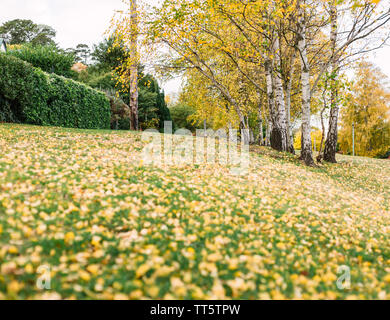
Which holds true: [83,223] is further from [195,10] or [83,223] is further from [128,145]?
[195,10]

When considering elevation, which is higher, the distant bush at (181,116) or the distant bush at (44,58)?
the distant bush at (44,58)

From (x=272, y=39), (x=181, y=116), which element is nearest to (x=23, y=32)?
(x=181, y=116)

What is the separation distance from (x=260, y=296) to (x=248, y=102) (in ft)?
79.4

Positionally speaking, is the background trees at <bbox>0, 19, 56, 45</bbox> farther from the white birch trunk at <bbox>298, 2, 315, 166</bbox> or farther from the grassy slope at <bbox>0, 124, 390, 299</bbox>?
the grassy slope at <bbox>0, 124, 390, 299</bbox>

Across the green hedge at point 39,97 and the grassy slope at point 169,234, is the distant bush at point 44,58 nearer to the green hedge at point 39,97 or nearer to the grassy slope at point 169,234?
the green hedge at point 39,97

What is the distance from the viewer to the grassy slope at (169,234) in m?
2.71

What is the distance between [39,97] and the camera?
1304cm

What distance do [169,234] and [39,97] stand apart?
1274cm

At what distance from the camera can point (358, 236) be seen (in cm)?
488

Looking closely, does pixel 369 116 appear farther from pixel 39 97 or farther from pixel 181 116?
pixel 39 97

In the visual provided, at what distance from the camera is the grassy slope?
2.71 m

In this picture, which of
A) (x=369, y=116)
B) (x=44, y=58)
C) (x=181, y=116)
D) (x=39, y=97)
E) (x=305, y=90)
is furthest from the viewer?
(x=181, y=116)

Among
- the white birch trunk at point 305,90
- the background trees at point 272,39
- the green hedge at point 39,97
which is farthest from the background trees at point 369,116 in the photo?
the green hedge at point 39,97

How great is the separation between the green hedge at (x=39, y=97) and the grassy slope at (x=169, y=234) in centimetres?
673
